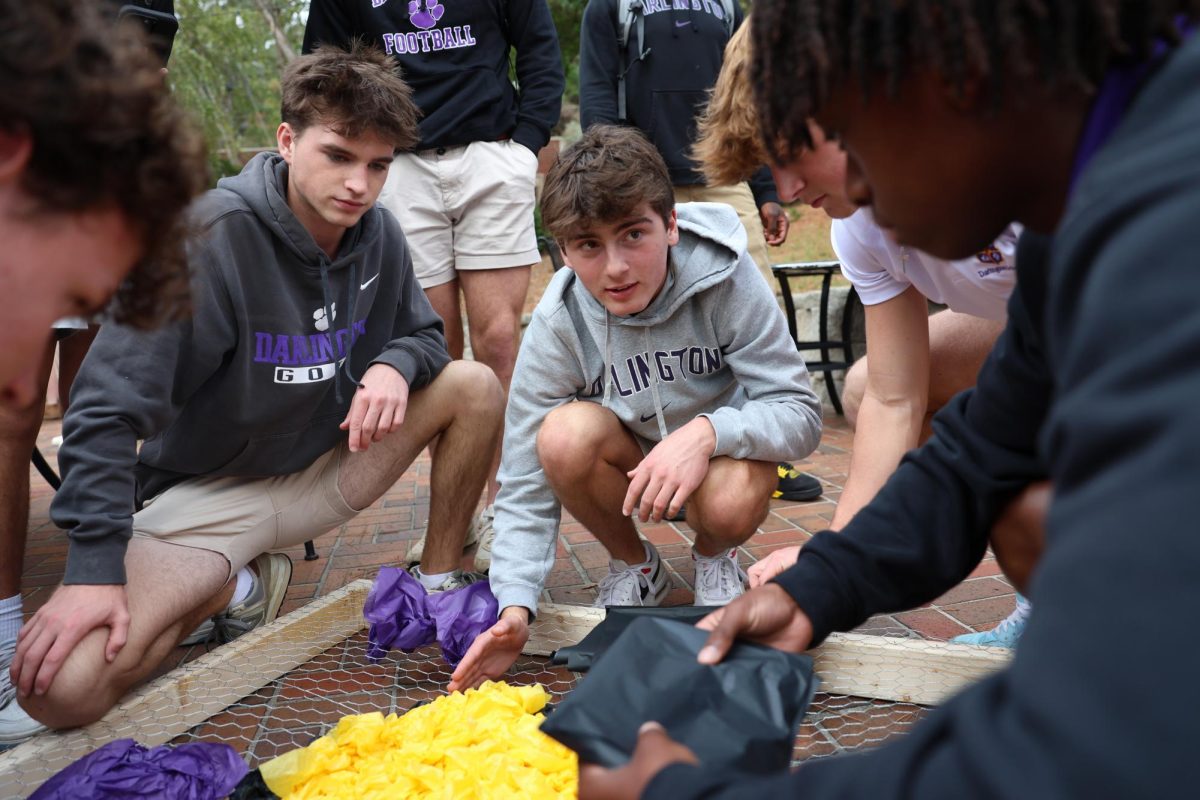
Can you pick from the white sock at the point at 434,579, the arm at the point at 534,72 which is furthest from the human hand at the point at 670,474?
the arm at the point at 534,72

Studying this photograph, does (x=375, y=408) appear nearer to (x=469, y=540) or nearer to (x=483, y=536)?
(x=483, y=536)

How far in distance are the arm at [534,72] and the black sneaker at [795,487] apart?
157 centimetres

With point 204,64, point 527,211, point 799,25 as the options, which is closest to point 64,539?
point 527,211

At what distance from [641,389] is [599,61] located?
1789mm

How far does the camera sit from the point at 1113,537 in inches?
23.1

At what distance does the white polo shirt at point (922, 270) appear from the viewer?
230 cm

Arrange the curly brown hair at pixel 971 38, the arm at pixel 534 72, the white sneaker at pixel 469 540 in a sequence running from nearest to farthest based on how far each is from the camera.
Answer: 1. the curly brown hair at pixel 971 38
2. the white sneaker at pixel 469 540
3. the arm at pixel 534 72

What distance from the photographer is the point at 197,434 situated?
2520mm

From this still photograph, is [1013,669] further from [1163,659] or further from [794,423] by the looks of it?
[794,423]

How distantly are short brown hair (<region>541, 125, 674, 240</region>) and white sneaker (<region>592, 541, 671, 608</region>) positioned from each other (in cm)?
91

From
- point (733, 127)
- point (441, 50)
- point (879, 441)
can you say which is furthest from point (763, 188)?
point (879, 441)

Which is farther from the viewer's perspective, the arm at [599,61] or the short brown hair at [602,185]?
the arm at [599,61]

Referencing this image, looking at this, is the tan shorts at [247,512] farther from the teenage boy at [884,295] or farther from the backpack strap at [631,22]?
the backpack strap at [631,22]

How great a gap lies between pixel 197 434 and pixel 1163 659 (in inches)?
94.4
